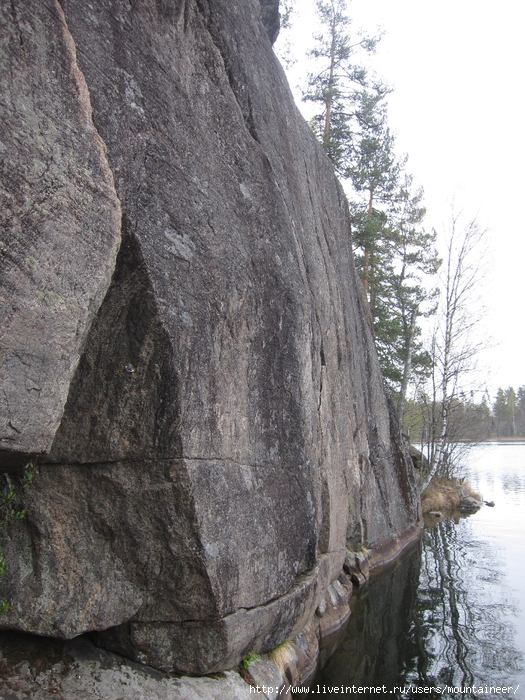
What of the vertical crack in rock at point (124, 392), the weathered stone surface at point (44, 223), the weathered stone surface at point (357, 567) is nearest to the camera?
the weathered stone surface at point (44, 223)

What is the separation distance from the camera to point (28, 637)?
184 inches

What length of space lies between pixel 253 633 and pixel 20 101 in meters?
5.08

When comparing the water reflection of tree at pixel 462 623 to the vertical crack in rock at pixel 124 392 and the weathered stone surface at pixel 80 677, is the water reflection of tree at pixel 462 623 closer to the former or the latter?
the weathered stone surface at pixel 80 677

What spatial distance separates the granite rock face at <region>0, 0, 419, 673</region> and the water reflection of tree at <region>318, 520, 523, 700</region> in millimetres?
1431

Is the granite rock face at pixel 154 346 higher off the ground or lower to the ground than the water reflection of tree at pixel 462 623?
higher

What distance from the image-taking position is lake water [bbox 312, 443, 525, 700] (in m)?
6.89

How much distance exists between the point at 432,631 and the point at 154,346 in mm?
6699

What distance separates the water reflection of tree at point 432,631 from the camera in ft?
23.2

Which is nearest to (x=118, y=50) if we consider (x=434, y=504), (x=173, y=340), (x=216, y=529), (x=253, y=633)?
(x=173, y=340)

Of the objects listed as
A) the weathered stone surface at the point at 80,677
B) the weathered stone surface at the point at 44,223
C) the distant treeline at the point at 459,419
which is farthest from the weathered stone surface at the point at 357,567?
the distant treeline at the point at 459,419

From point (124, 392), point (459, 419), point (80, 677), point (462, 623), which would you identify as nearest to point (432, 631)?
point (462, 623)

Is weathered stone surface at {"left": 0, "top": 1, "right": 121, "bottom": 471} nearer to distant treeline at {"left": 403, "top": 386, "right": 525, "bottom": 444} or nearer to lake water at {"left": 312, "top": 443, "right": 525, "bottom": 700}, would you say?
lake water at {"left": 312, "top": 443, "right": 525, "bottom": 700}

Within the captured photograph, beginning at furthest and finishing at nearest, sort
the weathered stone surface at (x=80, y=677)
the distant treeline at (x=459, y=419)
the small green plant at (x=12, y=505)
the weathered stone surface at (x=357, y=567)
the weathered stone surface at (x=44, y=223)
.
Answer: the distant treeline at (x=459, y=419)
the weathered stone surface at (x=357, y=567)
the small green plant at (x=12, y=505)
the weathered stone surface at (x=80, y=677)
the weathered stone surface at (x=44, y=223)

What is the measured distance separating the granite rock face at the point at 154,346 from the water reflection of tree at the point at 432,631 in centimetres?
143
